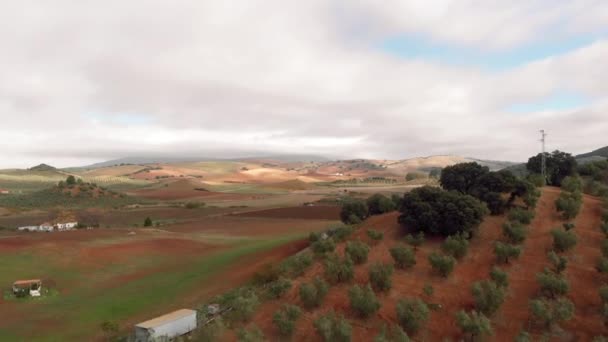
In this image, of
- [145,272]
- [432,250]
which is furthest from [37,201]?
[432,250]

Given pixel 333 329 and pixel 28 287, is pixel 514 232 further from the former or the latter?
pixel 28 287

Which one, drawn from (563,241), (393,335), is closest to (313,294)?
(393,335)

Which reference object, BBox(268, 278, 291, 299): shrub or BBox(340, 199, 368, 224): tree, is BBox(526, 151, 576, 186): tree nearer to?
BBox(340, 199, 368, 224): tree

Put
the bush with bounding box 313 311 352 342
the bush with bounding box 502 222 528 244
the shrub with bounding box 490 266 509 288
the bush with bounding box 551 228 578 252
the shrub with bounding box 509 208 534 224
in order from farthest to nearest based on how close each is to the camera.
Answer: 1. the shrub with bounding box 509 208 534 224
2. the bush with bounding box 502 222 528 244
3. the bush with bounding box 551 228 578 252
4. the shrub with bounding box 490 266 509 288
5. the bush with bounding box 313 311 352 342

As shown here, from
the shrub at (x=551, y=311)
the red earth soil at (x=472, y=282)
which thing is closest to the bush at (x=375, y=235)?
the red earth soil at (x=472, y=282)

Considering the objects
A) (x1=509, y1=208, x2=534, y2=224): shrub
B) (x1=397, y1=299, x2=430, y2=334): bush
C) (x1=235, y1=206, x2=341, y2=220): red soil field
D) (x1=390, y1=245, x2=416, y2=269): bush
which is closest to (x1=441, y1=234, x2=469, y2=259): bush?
(x1=390, y1=245, x2=416, y2=269): bush

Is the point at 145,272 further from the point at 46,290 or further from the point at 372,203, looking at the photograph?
the point at 372,203

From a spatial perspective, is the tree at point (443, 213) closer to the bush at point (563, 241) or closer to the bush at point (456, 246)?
the bush at point (456, 246)
